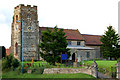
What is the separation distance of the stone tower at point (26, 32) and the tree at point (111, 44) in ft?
55.5

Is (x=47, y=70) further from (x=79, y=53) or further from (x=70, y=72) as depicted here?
(x=79, y=53)

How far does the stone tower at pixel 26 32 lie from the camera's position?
36.7 metres

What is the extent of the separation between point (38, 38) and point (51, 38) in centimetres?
1131

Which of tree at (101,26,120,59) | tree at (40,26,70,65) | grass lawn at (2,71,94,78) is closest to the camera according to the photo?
grass lawn at (2,71,94,78)

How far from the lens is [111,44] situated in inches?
1592

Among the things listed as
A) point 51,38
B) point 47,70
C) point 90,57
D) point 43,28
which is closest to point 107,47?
point 90,57

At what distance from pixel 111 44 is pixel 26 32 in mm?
20694

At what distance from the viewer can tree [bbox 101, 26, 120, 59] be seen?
39.7 metres

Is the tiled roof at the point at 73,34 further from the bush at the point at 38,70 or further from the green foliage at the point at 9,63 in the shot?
the bush at the point at 38,70

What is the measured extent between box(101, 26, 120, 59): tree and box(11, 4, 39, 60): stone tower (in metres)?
16.9

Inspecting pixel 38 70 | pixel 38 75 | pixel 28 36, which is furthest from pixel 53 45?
pixel 28 36

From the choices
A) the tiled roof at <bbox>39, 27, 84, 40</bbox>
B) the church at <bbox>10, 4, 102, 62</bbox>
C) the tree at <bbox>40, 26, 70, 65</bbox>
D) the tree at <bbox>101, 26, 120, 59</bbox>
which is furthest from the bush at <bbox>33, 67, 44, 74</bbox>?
the tree at <bbox>101, 26, 120, 59</bbox>

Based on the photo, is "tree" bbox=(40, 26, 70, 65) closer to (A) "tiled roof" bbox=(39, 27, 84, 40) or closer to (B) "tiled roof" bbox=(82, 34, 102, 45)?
(A) "tiled roof" bbox=(39, 27, 84, 40)

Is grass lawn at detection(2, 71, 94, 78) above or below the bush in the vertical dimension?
below
